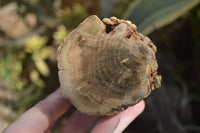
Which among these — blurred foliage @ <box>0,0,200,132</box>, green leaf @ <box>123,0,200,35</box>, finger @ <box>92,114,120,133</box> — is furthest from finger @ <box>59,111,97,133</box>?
blurred foliage @ <box>0,0,200,132</box>

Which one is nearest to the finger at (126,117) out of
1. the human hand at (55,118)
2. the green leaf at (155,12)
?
the human hand at (55,118)

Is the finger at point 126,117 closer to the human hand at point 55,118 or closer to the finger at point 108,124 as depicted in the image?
the human hand at point 55,118

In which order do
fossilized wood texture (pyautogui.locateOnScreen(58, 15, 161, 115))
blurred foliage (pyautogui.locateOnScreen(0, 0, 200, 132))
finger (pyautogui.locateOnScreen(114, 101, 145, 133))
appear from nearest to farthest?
fossilized wood texture (pyautogui.locateOnScreen(58, 15, 161, 115)) < finger (pyautogui.locateOnScreen(114, 101, 145, 133)) < blurred foliage (pyautogui.locateOnScreen(0, 0, 200, 132))

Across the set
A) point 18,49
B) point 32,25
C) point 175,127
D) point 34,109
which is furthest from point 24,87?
point 175,127

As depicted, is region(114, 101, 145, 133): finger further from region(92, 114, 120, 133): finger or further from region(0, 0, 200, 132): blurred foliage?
region(0, 0, 200, 132): blurred foliage

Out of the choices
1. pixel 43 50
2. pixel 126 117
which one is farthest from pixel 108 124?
pixel 43 50

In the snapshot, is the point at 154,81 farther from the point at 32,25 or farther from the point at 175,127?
the point at 32,25
